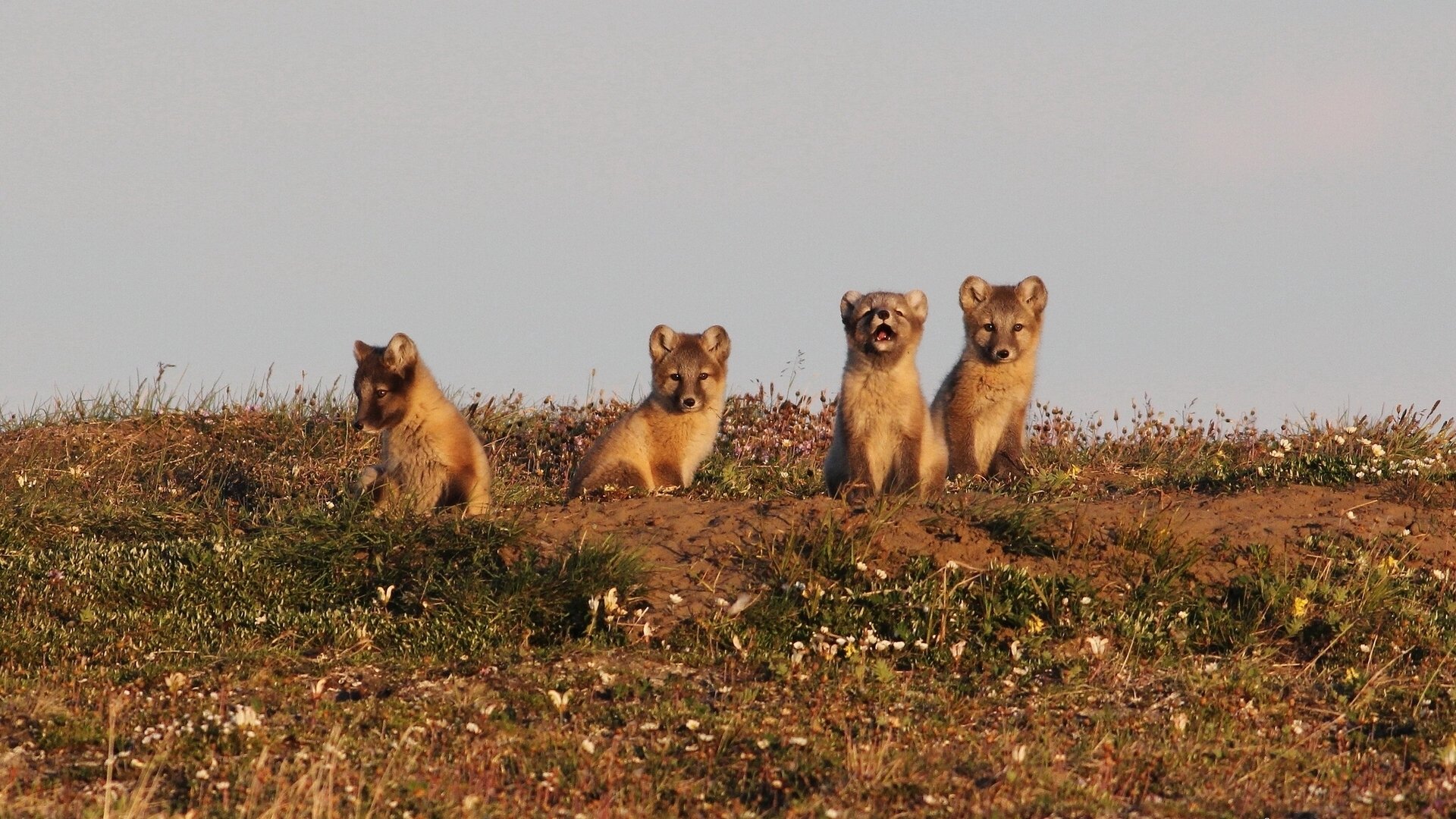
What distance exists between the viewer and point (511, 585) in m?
8.57

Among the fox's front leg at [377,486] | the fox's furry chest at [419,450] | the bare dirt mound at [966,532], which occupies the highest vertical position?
the fox's furry chest at [419,450]

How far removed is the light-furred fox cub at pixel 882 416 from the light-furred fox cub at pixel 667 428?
133cm

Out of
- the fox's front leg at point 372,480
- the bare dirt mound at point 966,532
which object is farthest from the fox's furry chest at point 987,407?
the fox's front leg at point 372,480

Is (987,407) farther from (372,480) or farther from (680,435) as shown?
(372,480)

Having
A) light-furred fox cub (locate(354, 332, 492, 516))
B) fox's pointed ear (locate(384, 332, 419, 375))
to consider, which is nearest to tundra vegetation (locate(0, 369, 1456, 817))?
light-furred fox cub (locate(354, 332, 492, 516))

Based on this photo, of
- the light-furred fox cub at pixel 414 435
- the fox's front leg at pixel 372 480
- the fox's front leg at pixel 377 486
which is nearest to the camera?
the fox's front leg at pixel 377 486

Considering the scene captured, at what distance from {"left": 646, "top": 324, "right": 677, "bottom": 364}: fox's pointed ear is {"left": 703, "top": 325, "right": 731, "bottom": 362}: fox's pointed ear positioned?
276mm

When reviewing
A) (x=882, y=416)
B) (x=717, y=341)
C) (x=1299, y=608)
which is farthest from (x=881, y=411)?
(x=1299, y=608)

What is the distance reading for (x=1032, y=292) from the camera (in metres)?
14.1

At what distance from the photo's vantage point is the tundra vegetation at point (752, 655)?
6.08 m

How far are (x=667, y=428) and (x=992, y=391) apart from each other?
3101 mm

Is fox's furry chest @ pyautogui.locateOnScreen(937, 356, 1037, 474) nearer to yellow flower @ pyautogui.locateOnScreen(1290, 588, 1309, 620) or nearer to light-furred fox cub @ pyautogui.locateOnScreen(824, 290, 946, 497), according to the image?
light-furred fox cub @ pyautogui.locateOnScreen(824, 290, 946, 497)

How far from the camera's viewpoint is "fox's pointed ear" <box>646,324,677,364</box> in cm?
1273

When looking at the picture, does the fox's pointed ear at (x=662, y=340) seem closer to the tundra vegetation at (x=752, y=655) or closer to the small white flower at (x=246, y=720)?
the tundra vegetation at (x=752, y=655)
